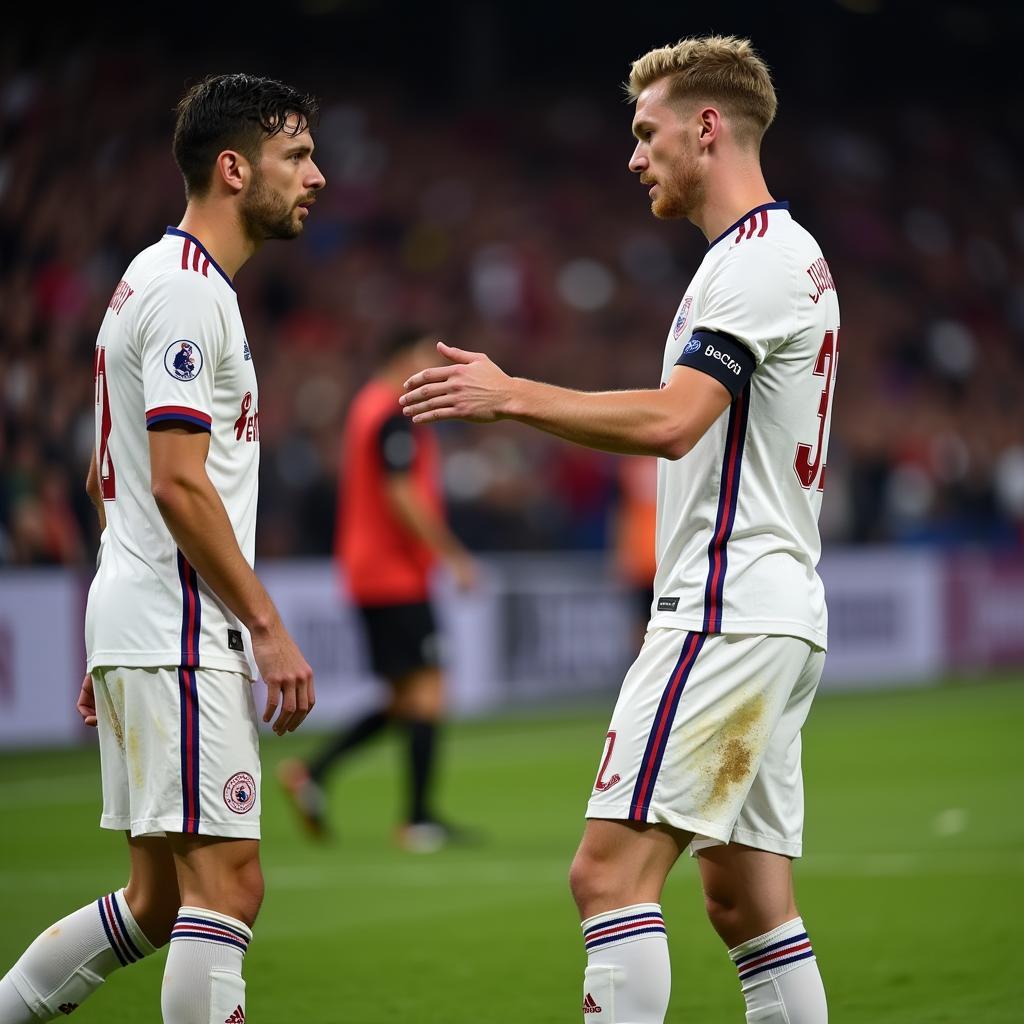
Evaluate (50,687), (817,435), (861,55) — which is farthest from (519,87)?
(817,435)

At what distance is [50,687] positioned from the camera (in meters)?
12.7

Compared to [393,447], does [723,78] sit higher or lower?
lower

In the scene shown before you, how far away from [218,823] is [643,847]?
3.00 ft

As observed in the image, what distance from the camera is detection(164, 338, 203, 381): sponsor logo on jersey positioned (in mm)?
3941

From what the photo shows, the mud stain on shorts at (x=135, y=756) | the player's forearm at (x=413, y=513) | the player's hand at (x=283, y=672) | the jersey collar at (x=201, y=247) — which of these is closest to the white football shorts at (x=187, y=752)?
the mud stain on shorts at (x=135, y=756)

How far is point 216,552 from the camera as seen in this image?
395 centimetres

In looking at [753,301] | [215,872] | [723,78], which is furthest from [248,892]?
[723,78]

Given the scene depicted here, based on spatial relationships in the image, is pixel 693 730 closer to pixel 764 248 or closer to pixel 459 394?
pixel 459 394

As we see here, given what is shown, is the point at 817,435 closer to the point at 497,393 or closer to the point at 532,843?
the point at 497,393

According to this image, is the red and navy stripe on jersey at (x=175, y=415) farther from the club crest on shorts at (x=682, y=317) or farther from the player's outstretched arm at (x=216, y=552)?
the club crest on shorts at (x=682, y=317)

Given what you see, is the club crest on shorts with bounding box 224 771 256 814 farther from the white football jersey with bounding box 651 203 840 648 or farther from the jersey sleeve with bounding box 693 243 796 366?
the jersey sleeve with bounding box 693 243 796 366

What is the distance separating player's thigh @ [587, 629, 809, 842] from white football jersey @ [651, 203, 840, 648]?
0.21ft

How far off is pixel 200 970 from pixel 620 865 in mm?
927

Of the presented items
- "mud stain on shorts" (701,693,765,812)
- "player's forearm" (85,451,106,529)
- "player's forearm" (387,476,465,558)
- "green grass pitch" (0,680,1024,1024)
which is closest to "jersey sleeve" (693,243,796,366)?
"mud stain on shorts" (701,693,765,812)
